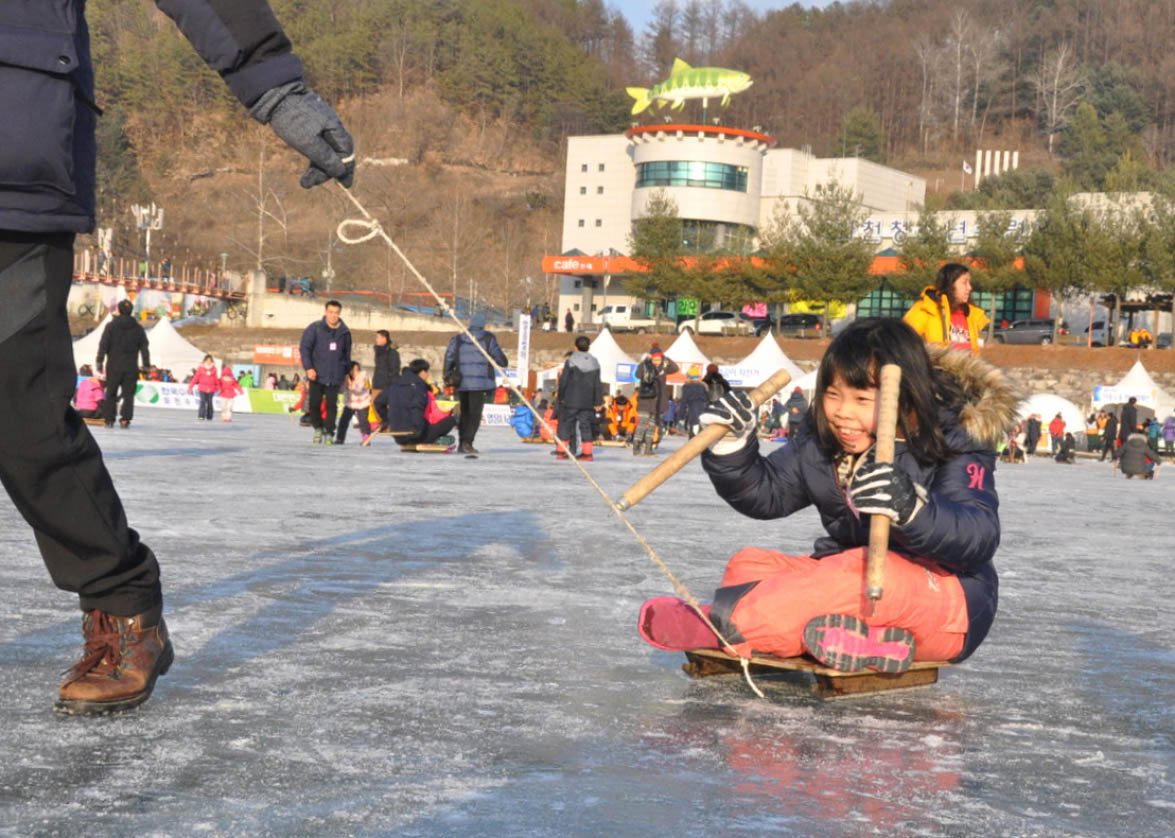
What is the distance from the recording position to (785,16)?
13812 centimetres

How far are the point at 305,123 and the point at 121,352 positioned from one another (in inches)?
515

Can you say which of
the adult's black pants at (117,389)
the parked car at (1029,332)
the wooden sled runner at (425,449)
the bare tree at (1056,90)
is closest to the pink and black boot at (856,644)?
the wooden sled runner at (425,449)

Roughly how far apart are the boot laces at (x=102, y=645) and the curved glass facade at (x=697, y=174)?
60.9 meters

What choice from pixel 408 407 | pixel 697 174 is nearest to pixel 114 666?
pixel 408 407

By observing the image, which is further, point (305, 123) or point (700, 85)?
point (700, 85)

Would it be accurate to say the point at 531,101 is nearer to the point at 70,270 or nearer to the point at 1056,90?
the point at 1056,90

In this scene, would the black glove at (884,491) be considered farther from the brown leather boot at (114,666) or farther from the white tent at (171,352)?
the white tent at (171,352)

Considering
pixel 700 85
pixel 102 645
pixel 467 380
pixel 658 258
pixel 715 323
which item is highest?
pixel 700 85

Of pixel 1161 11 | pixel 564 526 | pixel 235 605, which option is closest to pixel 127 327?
pixel 564 526

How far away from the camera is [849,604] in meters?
2.99

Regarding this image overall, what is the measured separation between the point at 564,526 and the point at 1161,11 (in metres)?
128

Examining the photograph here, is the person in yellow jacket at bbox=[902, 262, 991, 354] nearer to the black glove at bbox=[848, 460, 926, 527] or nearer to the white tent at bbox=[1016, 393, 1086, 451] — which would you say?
the black glove at bbox=[848, 460, 926, 527]

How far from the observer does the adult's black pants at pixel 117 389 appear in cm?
1499

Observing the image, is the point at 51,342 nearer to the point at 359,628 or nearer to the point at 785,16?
the point at 359,628
